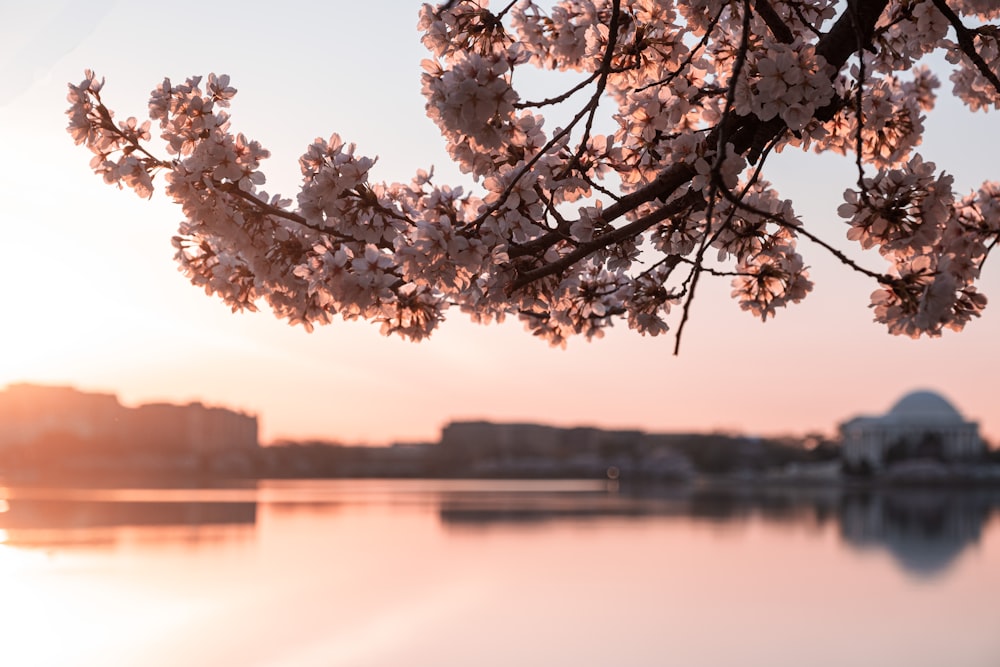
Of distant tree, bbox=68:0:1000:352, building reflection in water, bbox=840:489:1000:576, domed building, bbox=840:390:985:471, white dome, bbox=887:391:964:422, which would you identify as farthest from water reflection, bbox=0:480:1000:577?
white dome, bbox=887:391:964:422

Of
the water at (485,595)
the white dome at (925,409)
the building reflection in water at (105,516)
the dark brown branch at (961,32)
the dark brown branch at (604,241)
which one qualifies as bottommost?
the water at (485,595)

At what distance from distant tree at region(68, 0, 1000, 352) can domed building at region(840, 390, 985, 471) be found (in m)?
156

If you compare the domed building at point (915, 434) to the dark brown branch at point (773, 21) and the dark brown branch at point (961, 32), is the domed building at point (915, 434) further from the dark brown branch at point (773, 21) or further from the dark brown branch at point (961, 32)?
the dark brown branch at point (773, 21)

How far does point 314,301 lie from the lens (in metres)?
5.66

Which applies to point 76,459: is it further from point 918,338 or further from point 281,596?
point 918,338

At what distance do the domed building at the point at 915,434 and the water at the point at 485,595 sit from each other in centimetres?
10993

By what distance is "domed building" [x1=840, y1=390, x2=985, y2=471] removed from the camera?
157 metres

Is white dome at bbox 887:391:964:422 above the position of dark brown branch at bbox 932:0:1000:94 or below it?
above

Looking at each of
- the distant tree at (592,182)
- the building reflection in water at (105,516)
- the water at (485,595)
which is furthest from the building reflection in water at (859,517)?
the distant tree at (592,182)

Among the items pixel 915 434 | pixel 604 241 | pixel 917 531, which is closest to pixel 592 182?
pixel 604 241

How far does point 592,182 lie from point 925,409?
174408 mm

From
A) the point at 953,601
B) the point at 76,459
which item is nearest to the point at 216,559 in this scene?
the point at 953,601

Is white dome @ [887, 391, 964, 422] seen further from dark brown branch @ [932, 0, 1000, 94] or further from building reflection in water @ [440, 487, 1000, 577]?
dark brown branch @ [932, 0, 1000, 94]

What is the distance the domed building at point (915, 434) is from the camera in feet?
514
